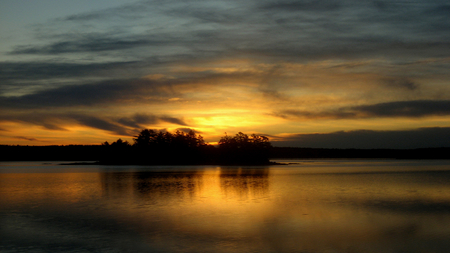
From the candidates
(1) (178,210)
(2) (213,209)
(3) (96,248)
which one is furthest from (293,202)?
(3) (96,248)

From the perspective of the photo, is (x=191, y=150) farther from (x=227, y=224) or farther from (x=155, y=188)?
→ (x=227, y=224)

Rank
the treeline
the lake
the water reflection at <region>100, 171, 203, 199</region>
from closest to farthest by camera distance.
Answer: the lake → the water reflection at <region>100, 171, 203, 199</region> → the treeline

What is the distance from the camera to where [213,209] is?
979 inches

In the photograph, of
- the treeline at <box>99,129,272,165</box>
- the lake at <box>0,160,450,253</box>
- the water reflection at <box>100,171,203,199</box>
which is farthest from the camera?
the treeline at <box>99,129,272,165</box>

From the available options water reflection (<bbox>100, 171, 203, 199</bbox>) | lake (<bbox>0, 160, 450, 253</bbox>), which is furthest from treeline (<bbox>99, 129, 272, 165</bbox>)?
lake (<bbox>0, 160, 450, 253</bbox>)

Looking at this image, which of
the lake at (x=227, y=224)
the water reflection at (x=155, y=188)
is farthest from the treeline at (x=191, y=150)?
the lake at (x=227, y=224)

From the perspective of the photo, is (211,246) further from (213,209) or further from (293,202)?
(293,202)

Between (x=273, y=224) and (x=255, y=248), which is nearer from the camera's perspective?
(x=255, y=248)

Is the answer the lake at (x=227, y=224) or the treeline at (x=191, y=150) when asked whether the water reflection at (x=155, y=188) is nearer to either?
the lake at (x=227, y=224)

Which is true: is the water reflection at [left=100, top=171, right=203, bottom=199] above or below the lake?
above

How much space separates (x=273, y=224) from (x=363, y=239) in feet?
14.8

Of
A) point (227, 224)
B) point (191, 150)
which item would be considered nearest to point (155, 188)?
point (227, 224)

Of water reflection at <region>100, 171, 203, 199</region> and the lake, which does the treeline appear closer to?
water reflection at <region>100, 171, 203, 199</region>

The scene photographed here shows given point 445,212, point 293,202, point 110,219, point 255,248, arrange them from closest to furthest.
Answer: point 255,248, point 110,219, point 445,212, point 293,202
